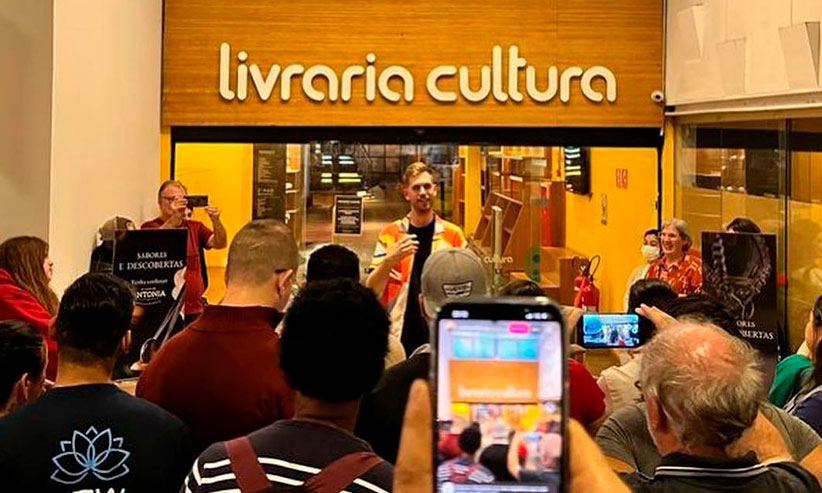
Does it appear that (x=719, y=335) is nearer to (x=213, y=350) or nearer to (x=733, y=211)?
(x=213, y=350)

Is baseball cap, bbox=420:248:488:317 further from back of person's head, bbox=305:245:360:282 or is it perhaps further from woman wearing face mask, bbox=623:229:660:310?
woman wearing face mask, bbox=623:229:660:310

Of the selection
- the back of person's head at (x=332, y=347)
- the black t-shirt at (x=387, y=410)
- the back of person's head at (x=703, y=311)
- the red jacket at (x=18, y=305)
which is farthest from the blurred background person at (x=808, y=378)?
the red jacket at (x=18, y=305)

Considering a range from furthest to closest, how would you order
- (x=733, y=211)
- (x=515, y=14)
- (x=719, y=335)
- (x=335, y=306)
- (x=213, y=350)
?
(x=515, y=14) → (x=733, y=211) → (x=213, y=350) → (x=719, y=335) → (x=335, y=306)

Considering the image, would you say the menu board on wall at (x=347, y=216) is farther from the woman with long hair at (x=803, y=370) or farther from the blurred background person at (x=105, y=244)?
the woman with long hair at (x=803, y=370)

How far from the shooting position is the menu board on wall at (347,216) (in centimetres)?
821

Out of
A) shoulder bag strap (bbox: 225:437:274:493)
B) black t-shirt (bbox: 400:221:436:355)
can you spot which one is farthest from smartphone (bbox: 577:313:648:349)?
shoulder bag strap (bbox: 225:437:274:493)

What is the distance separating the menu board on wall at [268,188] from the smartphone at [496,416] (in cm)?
722

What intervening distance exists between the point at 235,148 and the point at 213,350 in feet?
18.6

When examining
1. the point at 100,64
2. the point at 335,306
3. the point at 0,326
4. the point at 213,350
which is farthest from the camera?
the point at 100,64

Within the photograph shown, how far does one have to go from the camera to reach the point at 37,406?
2406 mm

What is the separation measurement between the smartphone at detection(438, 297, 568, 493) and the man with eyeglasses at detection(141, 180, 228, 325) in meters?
5.62

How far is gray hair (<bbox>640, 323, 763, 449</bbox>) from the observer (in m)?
1.92

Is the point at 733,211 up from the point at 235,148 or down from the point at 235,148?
down

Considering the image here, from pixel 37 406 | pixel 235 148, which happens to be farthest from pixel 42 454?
pixel 235 148
